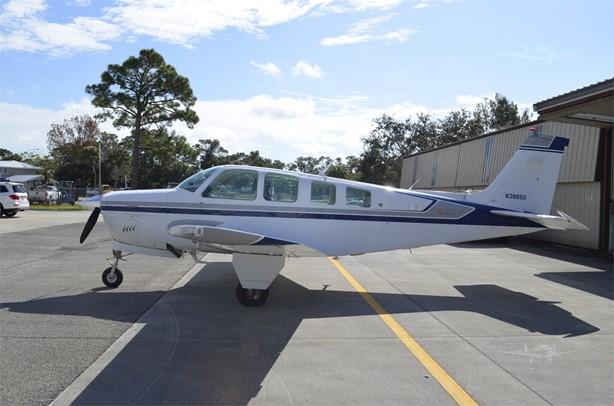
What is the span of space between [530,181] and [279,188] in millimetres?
4724

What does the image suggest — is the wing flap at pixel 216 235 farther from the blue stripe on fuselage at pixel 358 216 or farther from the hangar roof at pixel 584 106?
the hangar roof at pixel 584 106

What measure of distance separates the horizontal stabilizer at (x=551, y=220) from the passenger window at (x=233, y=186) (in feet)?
14.1

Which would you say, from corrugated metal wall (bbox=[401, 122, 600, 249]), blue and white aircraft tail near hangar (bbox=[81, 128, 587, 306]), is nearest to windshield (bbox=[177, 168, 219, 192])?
blue and white aircraft tail near hangar (bbox=[81, 128, 587, 306])

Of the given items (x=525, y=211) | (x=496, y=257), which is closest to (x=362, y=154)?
(x=496, y=257)

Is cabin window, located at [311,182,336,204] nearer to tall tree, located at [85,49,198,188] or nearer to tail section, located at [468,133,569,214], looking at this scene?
tail section, located at [468,133,569,214]

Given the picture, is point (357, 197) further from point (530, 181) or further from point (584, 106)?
point (584, 106)

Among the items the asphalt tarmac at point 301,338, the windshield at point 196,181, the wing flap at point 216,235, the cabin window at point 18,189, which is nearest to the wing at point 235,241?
the wing flap at point 216,235

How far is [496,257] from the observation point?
513 inches

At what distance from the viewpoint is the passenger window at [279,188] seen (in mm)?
7168

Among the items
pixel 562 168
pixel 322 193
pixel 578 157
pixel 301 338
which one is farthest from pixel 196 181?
pixel 562 168

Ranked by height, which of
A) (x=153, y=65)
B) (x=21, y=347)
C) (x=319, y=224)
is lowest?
(x=21, y=347)

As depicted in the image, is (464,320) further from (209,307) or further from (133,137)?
(133,137)

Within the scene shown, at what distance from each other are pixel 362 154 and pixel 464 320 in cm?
4836

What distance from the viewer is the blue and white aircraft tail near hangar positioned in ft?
23.0
